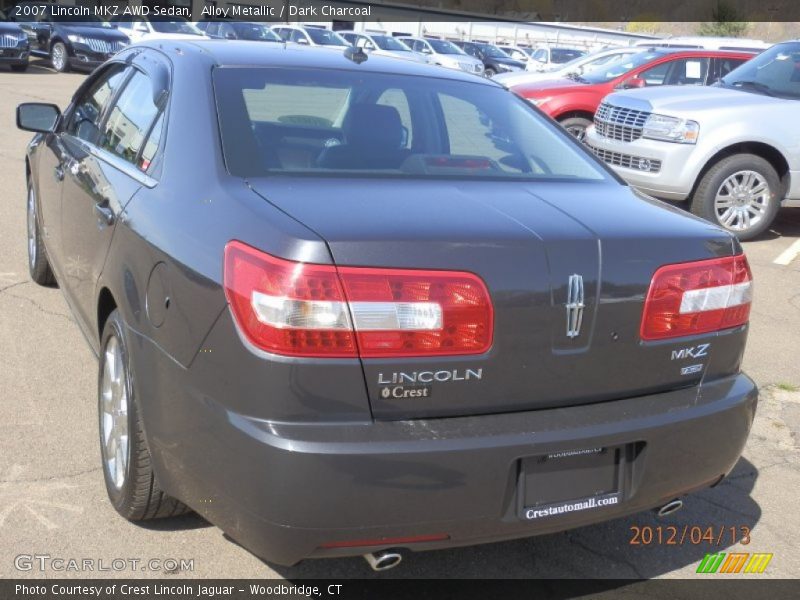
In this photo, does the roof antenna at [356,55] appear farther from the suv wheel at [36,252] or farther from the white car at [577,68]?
the white car at [577,68]

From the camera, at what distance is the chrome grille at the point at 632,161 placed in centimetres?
889

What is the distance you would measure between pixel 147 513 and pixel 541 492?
1399 millimetres

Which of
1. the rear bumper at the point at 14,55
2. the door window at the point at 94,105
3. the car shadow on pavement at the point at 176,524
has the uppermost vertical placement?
the door window at the point at 94,105

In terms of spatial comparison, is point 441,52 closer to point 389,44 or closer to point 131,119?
point 389,44

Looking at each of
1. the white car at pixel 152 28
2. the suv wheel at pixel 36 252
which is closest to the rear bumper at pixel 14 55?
the white car at pixel 152 28

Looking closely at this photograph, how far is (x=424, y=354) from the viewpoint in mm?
2584

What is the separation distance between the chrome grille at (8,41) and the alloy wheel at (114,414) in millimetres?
20695

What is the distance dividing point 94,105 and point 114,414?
1.86 meters

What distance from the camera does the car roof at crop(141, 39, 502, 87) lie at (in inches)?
147

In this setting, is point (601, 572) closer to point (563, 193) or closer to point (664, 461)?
point (664, 461)

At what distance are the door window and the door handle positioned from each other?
64 cm

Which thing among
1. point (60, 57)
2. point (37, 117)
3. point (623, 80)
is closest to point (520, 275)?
point (37, 117)

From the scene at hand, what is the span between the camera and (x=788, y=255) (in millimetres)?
8453
